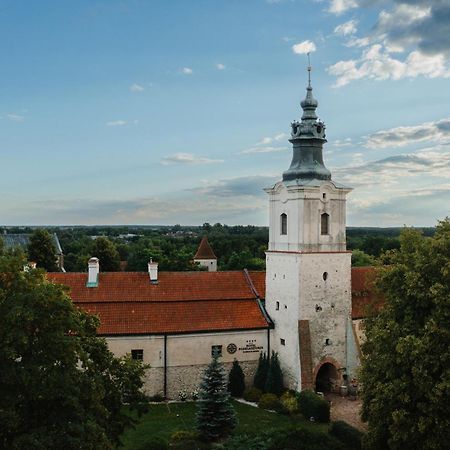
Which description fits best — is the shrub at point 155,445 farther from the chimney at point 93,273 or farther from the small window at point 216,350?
the chimney at point 93,273

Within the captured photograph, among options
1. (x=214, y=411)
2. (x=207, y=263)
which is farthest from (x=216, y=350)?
(x=207, y=263)

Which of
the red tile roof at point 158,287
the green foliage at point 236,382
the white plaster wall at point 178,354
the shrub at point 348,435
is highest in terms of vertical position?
the red tile roof at point 158,287

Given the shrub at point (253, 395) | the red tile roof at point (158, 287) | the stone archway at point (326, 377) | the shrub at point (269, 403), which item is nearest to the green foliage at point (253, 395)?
the shrub at point (253, 395)

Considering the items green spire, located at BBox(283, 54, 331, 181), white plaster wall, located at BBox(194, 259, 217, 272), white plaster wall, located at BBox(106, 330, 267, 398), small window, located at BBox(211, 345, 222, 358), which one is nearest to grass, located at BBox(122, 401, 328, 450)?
white plaster wall, located at BBox(106, 330, 267, 398)

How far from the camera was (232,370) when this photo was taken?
1106 inches

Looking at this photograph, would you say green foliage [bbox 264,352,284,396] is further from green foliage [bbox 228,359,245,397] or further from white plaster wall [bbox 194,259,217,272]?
white plaster wall [bbox 194,259,217,272]

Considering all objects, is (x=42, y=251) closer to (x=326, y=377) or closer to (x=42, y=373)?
(x=326, y=377)

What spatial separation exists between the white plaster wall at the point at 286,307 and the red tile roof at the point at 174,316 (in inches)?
39.3

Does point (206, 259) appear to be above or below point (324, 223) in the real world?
above

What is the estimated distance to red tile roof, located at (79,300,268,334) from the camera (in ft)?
89.7

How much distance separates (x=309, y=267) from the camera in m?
27.8

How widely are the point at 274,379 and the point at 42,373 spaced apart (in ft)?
56.1

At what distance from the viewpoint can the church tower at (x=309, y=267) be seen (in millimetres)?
A: 27672

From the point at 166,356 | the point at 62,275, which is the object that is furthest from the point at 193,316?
the point at 62,275
